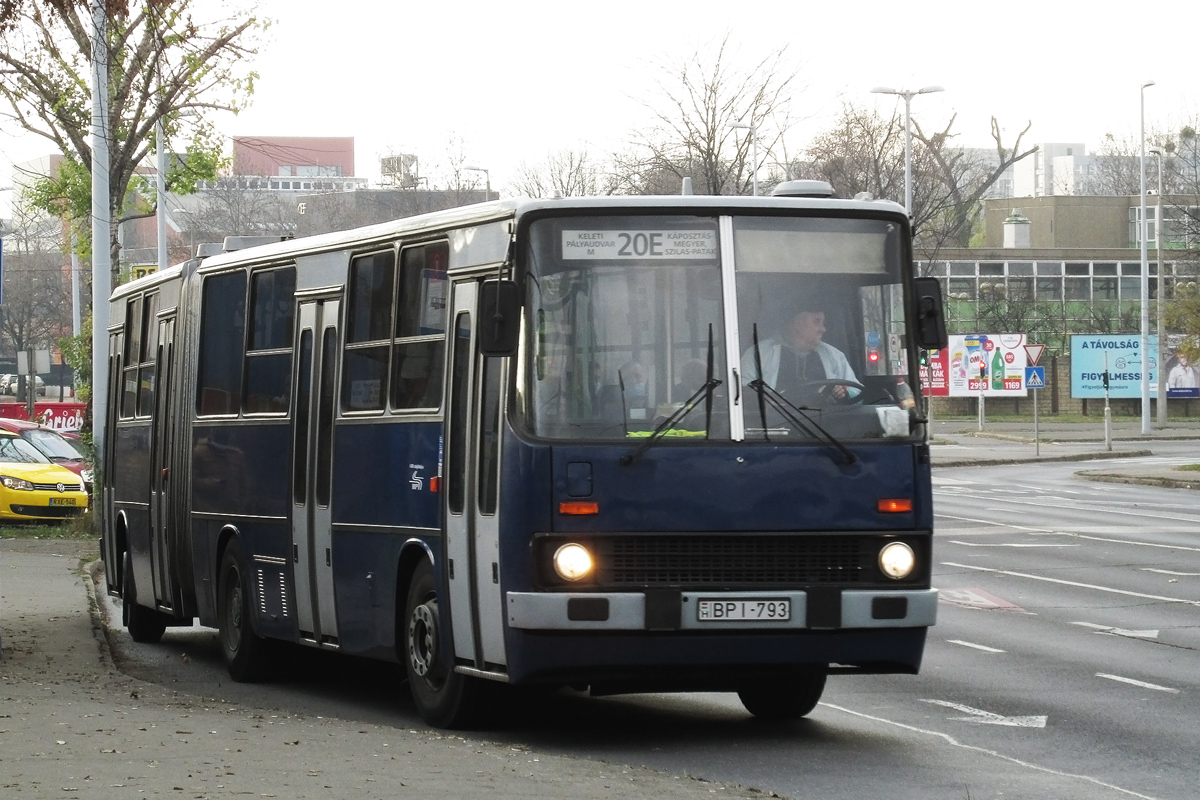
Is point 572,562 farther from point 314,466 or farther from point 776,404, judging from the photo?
point 314,466

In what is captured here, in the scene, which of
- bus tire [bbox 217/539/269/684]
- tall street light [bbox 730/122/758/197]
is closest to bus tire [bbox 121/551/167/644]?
bus tire [bbox 217/539/269/684]

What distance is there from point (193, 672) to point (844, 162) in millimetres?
49074

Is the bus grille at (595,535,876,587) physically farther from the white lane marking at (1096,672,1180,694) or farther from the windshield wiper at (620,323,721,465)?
the white lane marking at (1096,672,1180,694)

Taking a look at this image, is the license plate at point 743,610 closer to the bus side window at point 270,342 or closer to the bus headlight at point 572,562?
the bus headlight at point 572,562

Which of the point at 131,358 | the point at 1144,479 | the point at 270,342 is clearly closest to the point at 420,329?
the point at 270,342

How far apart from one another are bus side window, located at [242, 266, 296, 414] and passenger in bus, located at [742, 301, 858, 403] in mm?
4177

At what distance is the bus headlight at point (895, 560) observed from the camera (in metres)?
9.49

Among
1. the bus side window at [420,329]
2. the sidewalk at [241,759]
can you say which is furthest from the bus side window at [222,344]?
the bus side window at [420,329]

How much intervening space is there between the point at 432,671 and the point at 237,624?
369 cm

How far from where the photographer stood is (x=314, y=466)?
1205 centimetres

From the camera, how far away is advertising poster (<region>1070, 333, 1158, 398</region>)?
2776 inches

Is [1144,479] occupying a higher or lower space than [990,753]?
higher

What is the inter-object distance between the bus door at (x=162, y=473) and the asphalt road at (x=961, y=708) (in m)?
0.65

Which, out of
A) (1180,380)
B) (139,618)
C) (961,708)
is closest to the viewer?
(961,708)
